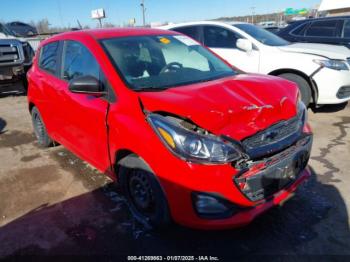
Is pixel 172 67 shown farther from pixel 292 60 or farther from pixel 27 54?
pixel 27 54

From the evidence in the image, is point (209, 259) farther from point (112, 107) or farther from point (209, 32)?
point (209, 32)

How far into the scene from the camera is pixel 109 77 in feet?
9.87

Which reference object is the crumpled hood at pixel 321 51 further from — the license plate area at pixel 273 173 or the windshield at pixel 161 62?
the license plate area at pixel 273 173

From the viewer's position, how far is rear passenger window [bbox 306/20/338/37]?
8.34 m

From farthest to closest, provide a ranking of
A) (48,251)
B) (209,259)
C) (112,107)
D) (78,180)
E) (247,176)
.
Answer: (78,180) → (112,107) → (48,251) → (209,259) → (247,176)

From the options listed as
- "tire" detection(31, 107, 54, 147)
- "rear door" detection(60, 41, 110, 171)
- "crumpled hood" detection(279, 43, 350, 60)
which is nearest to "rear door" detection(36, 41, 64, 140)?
"rear door" detection(60, 41, 110, 171)

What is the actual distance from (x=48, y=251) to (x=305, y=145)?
7.64 ft

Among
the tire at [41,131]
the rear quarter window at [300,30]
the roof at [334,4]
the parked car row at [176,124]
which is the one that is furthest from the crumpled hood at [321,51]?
the roof at [334,4]

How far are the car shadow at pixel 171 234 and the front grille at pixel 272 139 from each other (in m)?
0.78

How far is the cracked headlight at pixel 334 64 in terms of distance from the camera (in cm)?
572

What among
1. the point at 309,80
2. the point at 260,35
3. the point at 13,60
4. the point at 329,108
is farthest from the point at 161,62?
the point at 13,60

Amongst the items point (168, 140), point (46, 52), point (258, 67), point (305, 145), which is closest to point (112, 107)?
point (168, 140)

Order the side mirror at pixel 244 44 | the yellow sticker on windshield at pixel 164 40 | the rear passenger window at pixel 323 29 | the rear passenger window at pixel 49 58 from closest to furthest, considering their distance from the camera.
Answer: the yellow sticker on windshield at pixel 164 40, the rear passenger window at pixel 49 58, the side mirror at pixel 244 44, the rear passenger window at pixel 323 29

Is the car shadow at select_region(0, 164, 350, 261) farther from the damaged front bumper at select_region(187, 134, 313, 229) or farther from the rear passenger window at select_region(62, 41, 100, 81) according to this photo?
the rear passenger window at select_region(62, 41, 100, 81)
